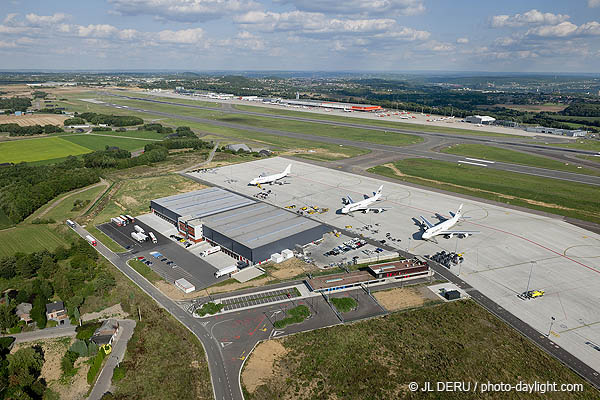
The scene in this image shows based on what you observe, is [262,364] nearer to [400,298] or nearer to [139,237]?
[400,298]

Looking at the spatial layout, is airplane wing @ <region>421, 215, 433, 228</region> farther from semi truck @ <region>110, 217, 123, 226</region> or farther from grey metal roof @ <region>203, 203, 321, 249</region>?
semi truck @ <region>110, 217, 123, 226</region>

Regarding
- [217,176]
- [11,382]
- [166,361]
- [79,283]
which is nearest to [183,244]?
[79,283]

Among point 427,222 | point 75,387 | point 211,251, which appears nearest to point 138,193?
point 211,251

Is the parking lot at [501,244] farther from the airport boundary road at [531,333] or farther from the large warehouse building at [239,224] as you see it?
the large warehouse building at [239,224]

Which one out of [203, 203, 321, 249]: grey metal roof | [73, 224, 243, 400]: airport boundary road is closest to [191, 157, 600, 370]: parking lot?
[203, 203, 321, 249]: grey metal roof

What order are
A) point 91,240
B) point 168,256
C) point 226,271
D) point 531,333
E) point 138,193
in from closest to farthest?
1. point 531,333
2. point 226,271
3. point 168,256
4. point 91,240
5. point 138,193

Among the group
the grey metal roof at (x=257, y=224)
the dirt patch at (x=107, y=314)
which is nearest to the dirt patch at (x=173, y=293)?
the dirt patch at (x=107, y=314)

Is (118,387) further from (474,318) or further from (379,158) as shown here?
(379,158)
